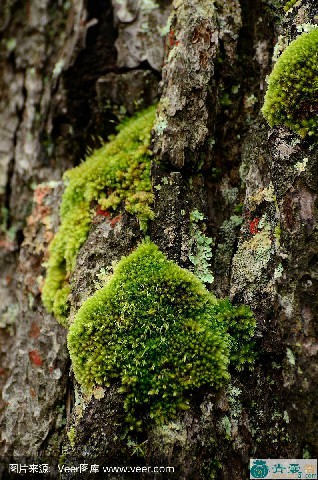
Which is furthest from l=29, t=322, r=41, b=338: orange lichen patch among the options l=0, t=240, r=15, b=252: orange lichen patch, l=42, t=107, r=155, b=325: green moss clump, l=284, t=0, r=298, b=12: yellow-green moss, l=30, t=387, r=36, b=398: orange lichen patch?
l=284, t=0, r=298, b=12: yellow-green moss

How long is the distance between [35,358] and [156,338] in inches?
47.3

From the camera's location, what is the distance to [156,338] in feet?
8.23

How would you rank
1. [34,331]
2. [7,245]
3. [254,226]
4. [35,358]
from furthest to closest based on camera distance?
[7,245] < [34,331] < [35,358] < [254,226]

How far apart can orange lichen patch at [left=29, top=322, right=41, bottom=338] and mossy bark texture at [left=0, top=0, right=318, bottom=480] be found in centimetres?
1

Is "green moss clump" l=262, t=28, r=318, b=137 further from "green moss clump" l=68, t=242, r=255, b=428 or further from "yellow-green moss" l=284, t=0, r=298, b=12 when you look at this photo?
"green moss clump" l=68, t=242, r=255, b=428

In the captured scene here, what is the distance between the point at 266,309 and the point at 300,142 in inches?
40.2

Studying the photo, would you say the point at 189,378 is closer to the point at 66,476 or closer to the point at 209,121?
the point at 66,476

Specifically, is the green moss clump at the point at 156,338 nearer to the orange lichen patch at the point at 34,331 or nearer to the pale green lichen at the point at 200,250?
the pale green lichen at the point at 200,250

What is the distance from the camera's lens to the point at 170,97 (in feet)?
9.69

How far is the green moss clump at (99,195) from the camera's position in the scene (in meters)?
2.99

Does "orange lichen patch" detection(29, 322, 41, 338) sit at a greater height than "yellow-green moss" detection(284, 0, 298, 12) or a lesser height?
lesser

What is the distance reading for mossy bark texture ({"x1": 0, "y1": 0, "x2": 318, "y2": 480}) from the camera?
2.44 metres

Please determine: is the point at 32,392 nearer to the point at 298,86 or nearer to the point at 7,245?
the point at 7,245

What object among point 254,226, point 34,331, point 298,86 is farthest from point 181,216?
point 34,331
